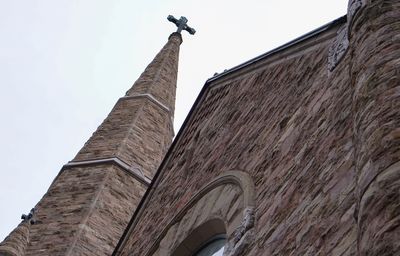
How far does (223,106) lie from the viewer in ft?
28.4

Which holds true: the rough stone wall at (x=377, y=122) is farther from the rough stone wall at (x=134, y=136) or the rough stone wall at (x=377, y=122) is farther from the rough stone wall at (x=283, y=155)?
the rough stone wall at (x=134, y=136)

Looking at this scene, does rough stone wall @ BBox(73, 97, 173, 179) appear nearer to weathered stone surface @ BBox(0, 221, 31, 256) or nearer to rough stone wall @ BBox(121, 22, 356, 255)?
weathered stone surface @ BBox(0, 221, 31, 256)

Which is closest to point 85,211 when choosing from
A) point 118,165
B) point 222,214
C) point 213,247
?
point 118,165

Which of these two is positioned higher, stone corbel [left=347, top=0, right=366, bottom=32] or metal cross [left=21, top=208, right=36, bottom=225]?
metal cross [left=21, top=208, right=36, bottom=225]

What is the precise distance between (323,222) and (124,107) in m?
14.5

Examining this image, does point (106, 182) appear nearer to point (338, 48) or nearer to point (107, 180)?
point (107, 180)

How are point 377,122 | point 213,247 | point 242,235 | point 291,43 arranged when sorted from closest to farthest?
point 377,122 < point 242,235 < point 213,247 < point 291,43

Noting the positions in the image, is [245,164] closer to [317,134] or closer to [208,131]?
[317,134]

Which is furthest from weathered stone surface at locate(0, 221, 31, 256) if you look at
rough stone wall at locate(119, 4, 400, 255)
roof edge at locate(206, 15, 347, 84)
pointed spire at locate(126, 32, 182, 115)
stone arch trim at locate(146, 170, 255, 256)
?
pointed spire at locate(126, 32, 182, 115)

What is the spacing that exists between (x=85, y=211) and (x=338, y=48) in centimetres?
851

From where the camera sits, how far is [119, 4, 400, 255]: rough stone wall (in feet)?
12.9

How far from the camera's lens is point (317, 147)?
5312mm

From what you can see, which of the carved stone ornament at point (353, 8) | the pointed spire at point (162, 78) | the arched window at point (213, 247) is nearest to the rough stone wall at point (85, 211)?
the pointed spire at point (162, 78)

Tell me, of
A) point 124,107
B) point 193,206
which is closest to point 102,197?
point 124,107
